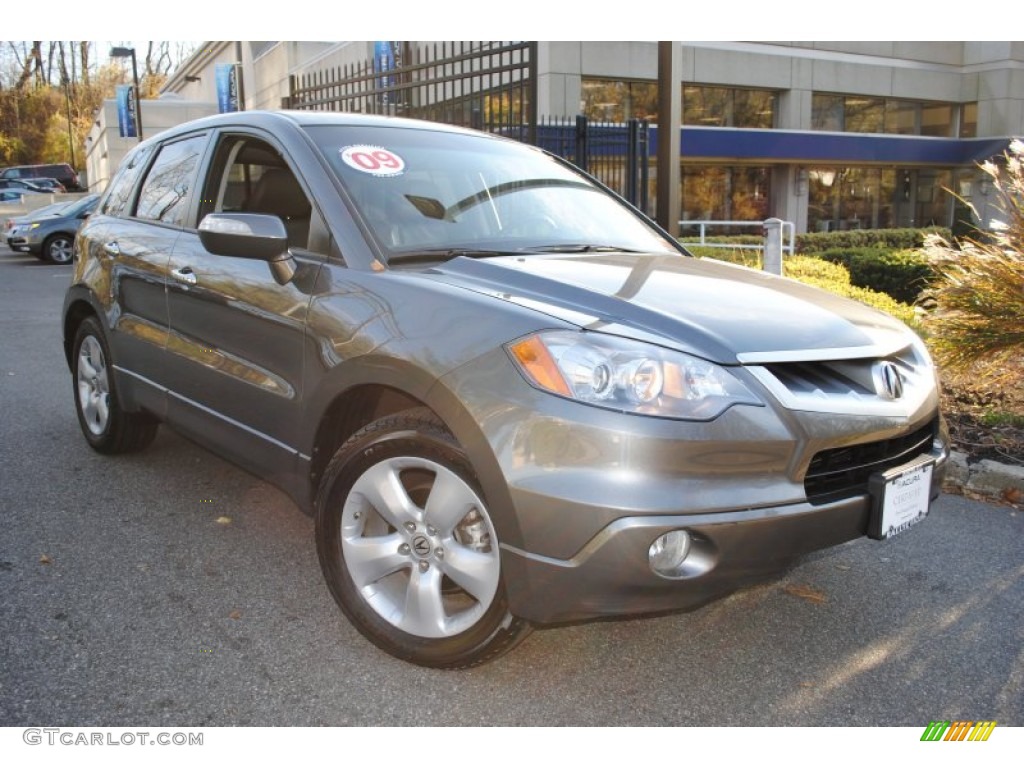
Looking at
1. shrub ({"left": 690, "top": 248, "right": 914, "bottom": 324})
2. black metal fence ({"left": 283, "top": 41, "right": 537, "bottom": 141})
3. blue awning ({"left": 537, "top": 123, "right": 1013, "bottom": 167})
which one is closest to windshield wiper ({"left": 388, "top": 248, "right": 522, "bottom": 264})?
black metal fence ({"left": 283, "top": 41, "right": 537, "bottom": 141})

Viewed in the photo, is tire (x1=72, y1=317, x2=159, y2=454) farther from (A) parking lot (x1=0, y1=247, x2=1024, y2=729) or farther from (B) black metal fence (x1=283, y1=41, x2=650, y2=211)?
(B) black metal fence (x1=283, y1=41, x2=650, y2=211)

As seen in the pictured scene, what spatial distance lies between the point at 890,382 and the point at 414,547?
1.53m

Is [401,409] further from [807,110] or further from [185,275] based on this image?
[807,110]

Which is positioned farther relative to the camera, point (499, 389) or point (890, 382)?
point (890, 382)

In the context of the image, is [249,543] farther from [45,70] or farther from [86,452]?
[45,70]

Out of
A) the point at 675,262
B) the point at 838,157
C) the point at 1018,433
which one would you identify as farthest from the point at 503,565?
the point at 838,157

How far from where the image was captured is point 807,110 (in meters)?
26.8

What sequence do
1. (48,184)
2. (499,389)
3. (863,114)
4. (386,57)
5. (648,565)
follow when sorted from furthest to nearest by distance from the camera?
(48,184) → (863,114) → (386,57) → (499,389) → (648,565)

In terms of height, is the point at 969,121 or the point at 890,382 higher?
the point at 969,121

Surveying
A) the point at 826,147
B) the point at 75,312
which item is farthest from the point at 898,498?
Answer: the point at 826,147

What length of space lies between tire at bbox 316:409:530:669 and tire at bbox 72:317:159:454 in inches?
84.0

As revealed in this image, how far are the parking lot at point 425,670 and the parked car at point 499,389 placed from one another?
0.80 feet

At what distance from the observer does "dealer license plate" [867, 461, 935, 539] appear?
8.11ft
